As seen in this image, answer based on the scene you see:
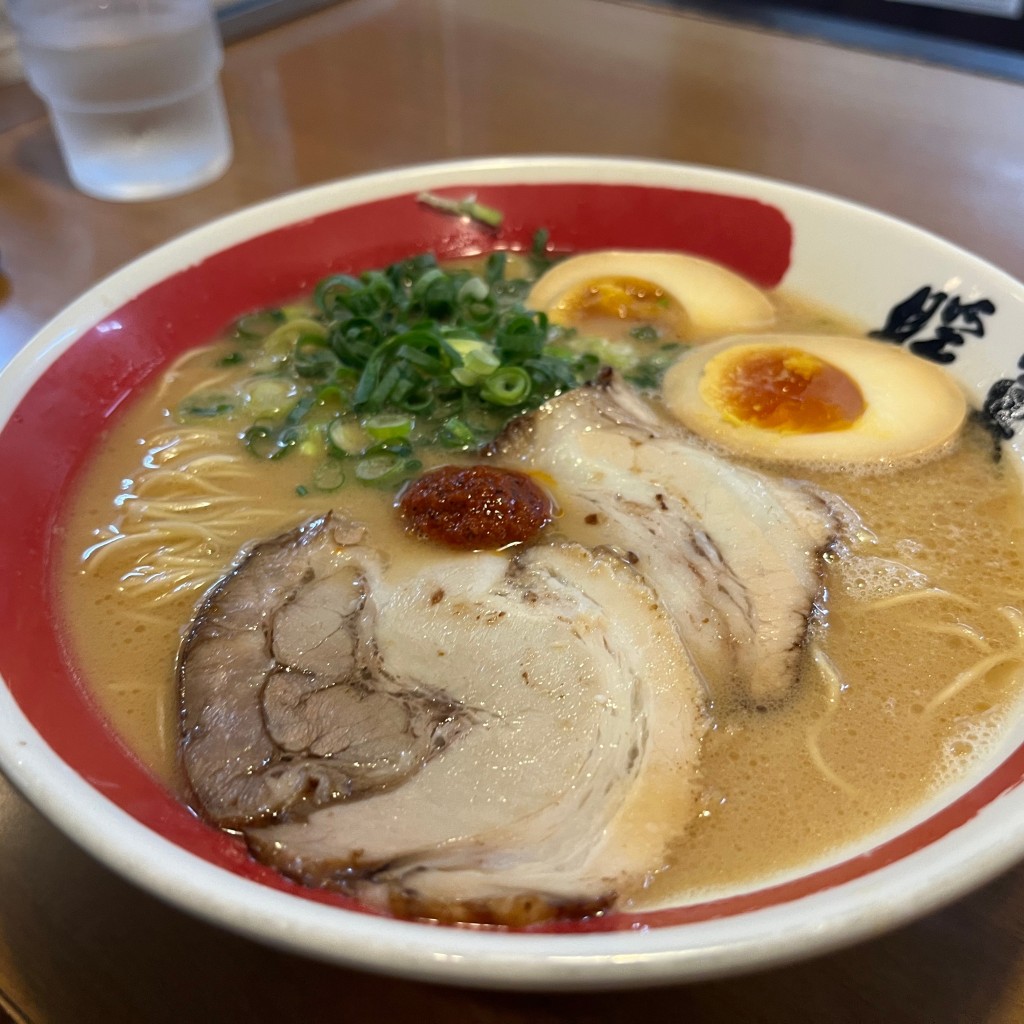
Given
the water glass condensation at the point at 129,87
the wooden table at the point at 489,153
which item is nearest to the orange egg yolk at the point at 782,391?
the wooden table at the point at 489,153

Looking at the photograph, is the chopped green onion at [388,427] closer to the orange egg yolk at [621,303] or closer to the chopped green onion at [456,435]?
the chopped green onion at [456,435]

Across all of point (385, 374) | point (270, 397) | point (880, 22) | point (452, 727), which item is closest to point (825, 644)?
point (452, 727)

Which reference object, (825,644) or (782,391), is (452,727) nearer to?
(825,644)

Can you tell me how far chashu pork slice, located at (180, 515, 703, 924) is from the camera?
106 cm

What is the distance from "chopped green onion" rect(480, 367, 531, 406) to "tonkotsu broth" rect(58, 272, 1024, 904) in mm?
178

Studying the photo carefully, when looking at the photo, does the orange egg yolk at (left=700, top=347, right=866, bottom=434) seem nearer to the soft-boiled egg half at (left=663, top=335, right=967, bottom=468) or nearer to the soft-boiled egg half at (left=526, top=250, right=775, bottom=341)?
the soft-boiled egg half at (left=663, top=335, right=967, bottom=468)

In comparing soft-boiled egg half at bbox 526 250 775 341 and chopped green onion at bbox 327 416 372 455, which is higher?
soft-boiled egg half at bbox 526 250 775 341

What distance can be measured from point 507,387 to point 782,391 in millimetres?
587

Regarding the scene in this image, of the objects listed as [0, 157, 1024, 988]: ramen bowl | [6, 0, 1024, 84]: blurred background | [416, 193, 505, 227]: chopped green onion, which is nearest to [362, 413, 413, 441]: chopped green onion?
[0, 157, 1024, 988]: ramen bowl

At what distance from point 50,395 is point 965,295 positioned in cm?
188

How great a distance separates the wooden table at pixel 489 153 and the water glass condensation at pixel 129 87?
11cm

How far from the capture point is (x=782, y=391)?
1.86 metres

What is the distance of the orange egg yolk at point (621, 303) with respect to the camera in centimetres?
219

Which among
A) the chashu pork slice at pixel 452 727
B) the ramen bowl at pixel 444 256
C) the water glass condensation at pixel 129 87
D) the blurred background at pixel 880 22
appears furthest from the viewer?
the blurred background at pixel 880 22
